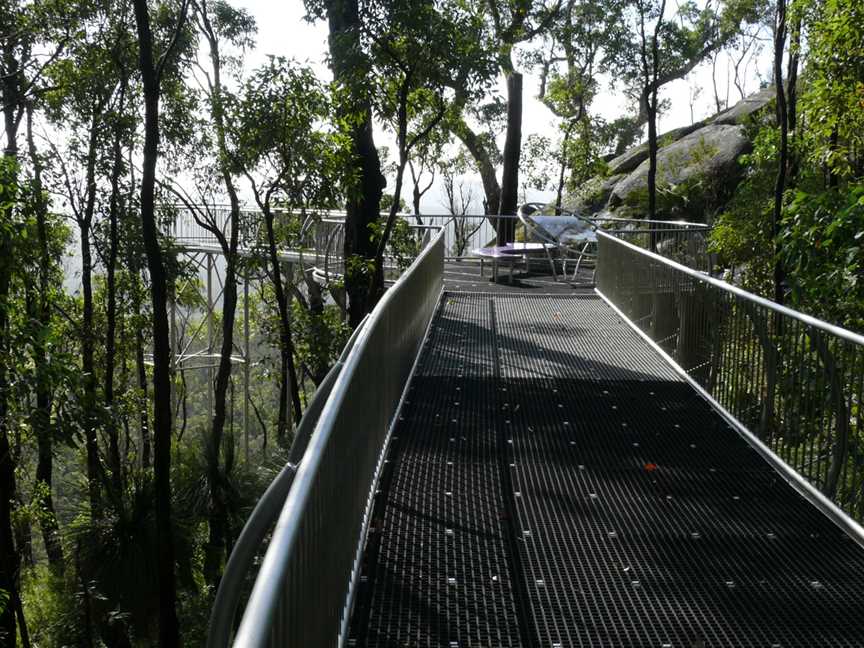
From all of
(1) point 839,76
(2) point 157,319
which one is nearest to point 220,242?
(2) point 157,319

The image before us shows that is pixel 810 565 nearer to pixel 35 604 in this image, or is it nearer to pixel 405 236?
pixel 405 236

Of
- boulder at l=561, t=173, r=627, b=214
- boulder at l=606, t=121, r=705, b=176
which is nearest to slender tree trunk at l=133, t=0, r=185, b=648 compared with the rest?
boulder at l=561, t=173, r=627, b=214

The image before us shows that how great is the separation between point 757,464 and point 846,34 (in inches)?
165

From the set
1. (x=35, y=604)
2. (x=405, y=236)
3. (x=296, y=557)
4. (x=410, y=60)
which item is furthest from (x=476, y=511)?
(x=35, y=604)

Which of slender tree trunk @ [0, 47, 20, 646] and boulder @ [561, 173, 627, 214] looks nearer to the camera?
slender tree trunk @ [0, 47, 20, 646]

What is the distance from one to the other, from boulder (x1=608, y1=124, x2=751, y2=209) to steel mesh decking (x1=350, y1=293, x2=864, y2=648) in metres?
21.8

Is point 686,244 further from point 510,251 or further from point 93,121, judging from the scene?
point 93,121

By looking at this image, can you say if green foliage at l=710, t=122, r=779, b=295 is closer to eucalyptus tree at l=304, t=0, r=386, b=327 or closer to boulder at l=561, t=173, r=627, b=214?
eucalyptus tree at l=304, t=0, r=386, b=327

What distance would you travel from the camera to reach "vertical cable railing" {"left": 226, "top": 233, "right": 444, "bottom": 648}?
93.0 inches

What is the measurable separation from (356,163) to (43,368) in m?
9.19

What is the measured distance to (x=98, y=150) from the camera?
2289cm

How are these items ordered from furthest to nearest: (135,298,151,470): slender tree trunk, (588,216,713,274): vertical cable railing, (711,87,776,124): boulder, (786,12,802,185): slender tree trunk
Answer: (711,87,776,124): boulder → (135,298,151,470): slender tree trunk → (588,216,713,274): vertical cable railing → (786,12,802,185): slender tree trunk

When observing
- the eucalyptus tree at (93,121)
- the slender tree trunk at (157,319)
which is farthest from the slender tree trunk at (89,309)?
the slender tree trunk at (157,319)

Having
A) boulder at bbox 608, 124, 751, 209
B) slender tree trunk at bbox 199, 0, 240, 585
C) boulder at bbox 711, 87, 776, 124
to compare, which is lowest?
slender tree trunk at bbox 199, 0, 240, 585
